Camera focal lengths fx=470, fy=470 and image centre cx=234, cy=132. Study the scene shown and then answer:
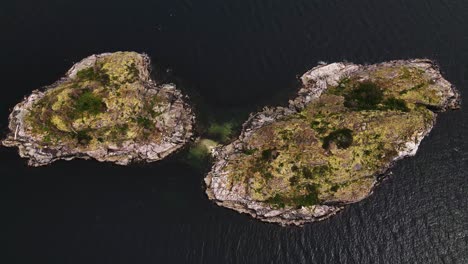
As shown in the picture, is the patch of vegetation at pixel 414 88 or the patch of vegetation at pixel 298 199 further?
the patch of vegetation at pixel 414 88

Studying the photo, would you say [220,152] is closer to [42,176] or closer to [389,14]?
[42,176]

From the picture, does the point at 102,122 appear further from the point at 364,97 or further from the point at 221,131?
the point at 364,97

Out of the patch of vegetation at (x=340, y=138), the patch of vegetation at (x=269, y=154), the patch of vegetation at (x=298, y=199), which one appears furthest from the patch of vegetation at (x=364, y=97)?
the patch of vegetation at (x=298, y=199)

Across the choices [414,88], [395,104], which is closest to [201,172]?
[395,104]

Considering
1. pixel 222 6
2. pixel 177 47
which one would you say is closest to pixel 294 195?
pixel 177 47

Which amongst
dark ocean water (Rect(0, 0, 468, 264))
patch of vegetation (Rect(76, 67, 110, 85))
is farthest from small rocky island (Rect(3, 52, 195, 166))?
dark ocean water (Rect(0, 0, 468, 264))

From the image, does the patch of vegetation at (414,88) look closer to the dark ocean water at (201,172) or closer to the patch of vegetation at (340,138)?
the dark ocean water at (201,172)

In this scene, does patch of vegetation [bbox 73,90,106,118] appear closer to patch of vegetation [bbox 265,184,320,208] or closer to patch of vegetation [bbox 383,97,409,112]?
patch of vegetation [bbox 265,184,320,208]
